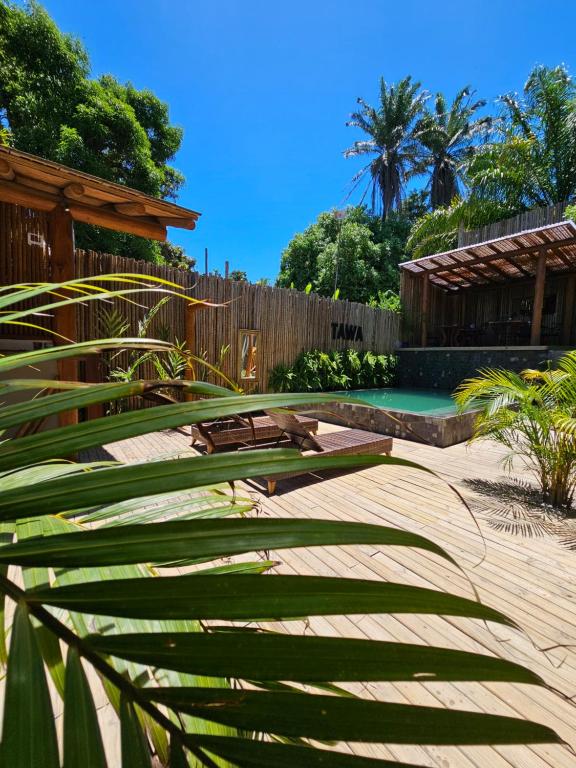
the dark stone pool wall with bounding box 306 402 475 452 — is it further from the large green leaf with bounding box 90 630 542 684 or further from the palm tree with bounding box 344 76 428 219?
the palm tree with bounding box 344 76 428 219

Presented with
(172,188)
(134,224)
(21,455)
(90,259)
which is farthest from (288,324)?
(172,188)

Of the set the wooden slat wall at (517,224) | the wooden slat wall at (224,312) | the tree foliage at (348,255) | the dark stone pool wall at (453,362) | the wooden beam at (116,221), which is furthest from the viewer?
the tree foliage at (348,255)

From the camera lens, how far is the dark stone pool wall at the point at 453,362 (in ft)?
30.6

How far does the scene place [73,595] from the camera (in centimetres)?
33

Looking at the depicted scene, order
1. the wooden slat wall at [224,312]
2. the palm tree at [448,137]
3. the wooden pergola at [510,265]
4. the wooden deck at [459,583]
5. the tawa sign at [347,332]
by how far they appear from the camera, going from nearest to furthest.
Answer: the wooden deck at [459,583], the wooden slat wall at [224,312], the wooden pergola at [510,265], the tawa sign at [347,332], the palm tree at [448,137]

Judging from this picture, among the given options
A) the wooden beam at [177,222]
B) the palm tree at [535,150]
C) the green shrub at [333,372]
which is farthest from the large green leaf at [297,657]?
the palm tree at [535,150]

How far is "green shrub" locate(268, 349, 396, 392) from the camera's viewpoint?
28.5ft

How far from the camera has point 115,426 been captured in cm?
44

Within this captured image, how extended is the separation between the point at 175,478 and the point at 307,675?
21 centimetres

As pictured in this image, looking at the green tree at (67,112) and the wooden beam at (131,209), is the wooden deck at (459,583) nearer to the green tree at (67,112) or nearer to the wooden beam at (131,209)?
the wooden beam at (131,209)

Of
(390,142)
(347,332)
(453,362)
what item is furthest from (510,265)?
(390,142)

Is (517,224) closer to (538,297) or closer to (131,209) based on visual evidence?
(538,297)

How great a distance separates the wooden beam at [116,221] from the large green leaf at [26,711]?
4.50m

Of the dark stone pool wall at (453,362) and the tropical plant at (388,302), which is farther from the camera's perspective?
the tropical plant at (388,302)
